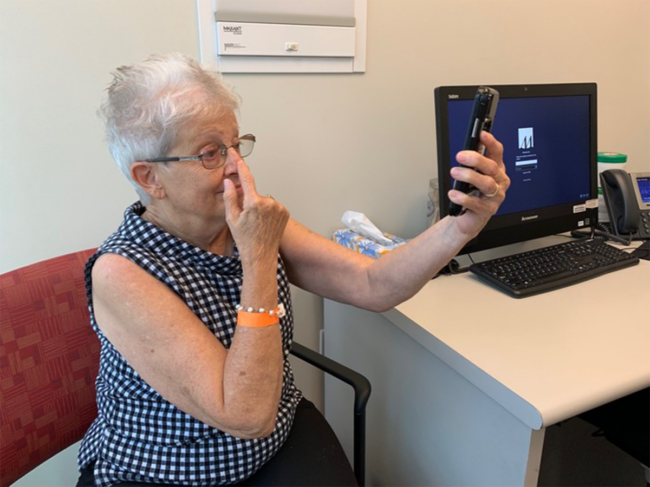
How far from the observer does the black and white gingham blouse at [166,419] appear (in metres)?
0.97

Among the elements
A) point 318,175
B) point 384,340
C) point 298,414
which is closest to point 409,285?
point 384,340

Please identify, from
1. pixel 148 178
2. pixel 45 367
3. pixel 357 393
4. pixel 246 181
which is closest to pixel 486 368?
pixel 357 393

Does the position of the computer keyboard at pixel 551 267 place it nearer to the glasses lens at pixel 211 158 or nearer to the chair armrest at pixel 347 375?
the chair armrest at pixel 347 375

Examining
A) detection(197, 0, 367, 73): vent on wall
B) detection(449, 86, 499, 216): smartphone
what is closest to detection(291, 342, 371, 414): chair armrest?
detection(449, 86, 499, 216): smartphone

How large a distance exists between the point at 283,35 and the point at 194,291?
0.77 meters

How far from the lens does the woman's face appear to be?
929mm

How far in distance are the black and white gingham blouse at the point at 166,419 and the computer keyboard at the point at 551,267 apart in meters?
0.71

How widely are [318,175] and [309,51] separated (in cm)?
35

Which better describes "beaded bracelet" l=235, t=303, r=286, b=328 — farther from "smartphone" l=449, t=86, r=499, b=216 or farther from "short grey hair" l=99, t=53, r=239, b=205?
"smartphone" l=449, t=86, r=499, b=216

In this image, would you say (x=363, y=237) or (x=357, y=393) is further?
(x=363, y=237)

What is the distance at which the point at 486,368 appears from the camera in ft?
3.21

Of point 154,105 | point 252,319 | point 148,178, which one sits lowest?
point 252,319

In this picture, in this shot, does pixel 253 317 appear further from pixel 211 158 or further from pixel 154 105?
pixel 154 105

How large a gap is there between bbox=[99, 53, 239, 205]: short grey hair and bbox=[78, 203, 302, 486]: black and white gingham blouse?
14 centimetres
